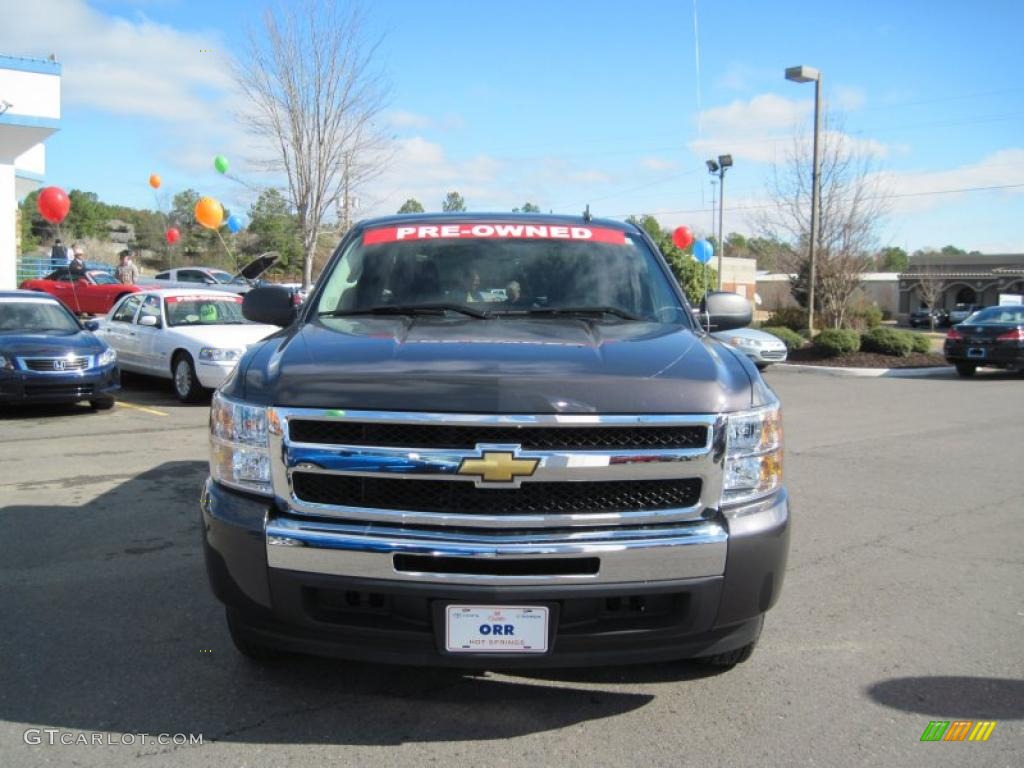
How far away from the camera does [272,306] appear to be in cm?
454

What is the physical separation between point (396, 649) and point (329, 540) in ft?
1.40

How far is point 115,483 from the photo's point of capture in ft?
23.5

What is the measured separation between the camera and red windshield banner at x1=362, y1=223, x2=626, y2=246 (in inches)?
185

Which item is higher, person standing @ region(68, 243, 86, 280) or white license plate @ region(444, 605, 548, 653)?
person standing @ region(68, 243, 86, 280)

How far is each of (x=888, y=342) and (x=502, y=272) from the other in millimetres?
19185

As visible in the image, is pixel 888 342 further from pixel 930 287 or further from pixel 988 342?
pixel 930 287

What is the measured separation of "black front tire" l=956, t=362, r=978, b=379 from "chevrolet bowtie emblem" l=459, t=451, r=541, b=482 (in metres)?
18.3

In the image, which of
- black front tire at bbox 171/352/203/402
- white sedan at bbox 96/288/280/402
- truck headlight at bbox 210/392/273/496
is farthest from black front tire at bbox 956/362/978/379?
truck headlight at bbox 210/392/273/496

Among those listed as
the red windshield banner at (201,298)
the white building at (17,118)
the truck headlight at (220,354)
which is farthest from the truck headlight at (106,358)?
the white building at (17,118)

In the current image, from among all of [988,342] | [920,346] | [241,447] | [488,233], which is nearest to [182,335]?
[488,233]

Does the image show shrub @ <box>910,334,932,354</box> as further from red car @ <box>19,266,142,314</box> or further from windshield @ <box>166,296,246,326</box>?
red car @ <box>19,266,142,314</box>

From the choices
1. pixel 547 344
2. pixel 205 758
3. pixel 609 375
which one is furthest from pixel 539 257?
pixel 205 758

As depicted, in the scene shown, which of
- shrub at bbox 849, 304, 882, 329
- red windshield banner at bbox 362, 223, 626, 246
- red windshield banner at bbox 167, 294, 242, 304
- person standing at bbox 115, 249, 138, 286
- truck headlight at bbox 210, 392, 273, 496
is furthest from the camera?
shrub at bbox 849, 304, 882, 329

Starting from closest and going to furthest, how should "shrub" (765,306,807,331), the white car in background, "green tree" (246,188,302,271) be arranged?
the white car in background < "shrub" (765,306,807,331) < "green tree" (246,188,302,271)
